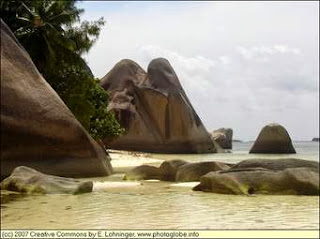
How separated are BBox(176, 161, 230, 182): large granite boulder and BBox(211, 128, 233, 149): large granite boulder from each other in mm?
43978

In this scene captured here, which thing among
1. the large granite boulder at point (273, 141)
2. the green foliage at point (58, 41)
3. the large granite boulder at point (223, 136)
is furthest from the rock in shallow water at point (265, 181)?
the large granite boulder at point (223, 136)

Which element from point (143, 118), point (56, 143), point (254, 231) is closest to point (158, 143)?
point (143, 118)

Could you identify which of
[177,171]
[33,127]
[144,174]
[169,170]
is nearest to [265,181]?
[177,171]

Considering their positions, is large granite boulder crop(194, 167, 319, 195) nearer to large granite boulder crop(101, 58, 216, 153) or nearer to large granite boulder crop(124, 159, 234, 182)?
large granite boulder crop(124, 159, 234, 182)

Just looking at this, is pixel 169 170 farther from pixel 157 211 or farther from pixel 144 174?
pixel 157 211

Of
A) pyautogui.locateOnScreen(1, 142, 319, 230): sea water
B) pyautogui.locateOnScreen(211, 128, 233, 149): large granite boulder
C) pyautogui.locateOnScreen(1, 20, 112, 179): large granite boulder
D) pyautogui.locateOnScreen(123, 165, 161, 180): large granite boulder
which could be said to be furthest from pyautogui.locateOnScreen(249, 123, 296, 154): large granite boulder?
pyautogui.locateOnScreen(1, 142, 319, 230): sea water

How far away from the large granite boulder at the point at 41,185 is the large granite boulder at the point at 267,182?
2639mm

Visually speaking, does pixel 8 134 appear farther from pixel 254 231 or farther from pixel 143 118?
pixel 143 118

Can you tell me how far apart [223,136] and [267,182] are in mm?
49756

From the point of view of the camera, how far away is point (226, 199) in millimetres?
8609

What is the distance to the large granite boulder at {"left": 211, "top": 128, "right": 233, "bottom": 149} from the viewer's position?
58.2 metres

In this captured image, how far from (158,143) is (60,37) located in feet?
Result: 79.0

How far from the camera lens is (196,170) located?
12539 mm

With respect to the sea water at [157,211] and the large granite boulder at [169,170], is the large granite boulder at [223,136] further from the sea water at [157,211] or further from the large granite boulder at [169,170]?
the sea water at [157,211]
